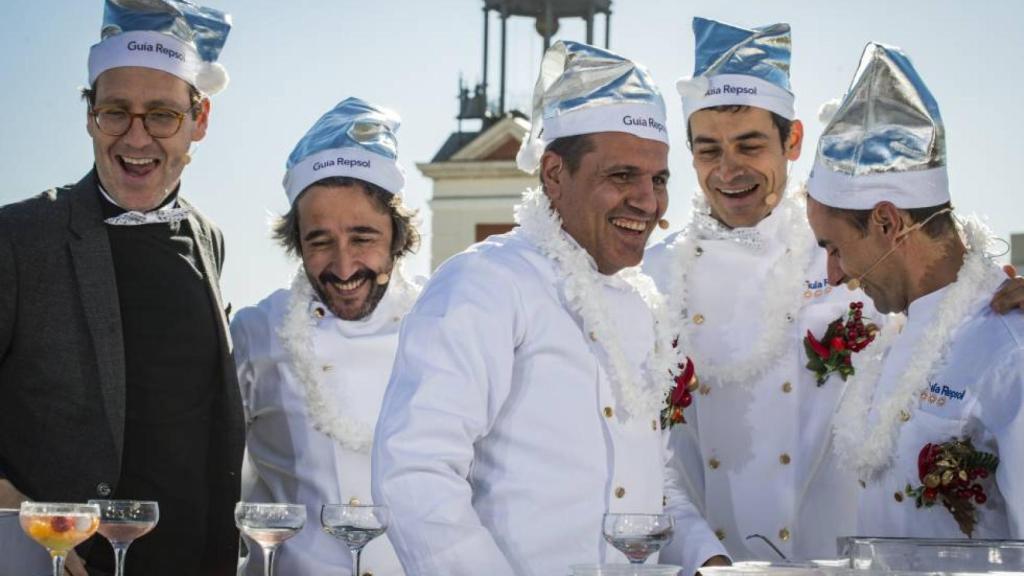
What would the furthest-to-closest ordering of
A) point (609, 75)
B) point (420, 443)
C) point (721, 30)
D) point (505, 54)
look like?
point (505, 54) < point (721, 30) < point (609, 75) < point (420, 443)

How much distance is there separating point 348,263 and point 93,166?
2.77 feet

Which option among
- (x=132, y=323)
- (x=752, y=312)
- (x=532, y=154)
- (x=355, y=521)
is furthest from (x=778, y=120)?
(x=355, y=521)

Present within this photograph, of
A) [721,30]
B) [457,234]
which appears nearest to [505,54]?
[457,234]

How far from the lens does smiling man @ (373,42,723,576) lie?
3.20m

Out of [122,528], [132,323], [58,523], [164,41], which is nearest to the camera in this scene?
[58,523]

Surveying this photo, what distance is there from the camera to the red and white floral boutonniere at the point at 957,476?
3.36 meters

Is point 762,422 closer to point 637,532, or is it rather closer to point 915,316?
point 915,316

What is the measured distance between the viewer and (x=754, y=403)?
4.63 meters

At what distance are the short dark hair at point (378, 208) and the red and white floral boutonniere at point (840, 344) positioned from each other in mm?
1382

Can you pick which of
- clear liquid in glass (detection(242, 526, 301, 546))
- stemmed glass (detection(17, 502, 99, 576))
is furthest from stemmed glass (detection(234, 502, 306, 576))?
stemmed glass (detection(17, 502, 99, 576))

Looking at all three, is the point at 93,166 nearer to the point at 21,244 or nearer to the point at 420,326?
the point at 21,244

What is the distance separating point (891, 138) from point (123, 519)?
7.09 feet

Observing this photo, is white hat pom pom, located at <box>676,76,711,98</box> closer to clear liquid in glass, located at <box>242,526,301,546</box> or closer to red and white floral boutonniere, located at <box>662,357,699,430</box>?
red and white floral boutonniere, located at <box>662,357,699,430</box>

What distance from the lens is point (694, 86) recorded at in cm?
485
